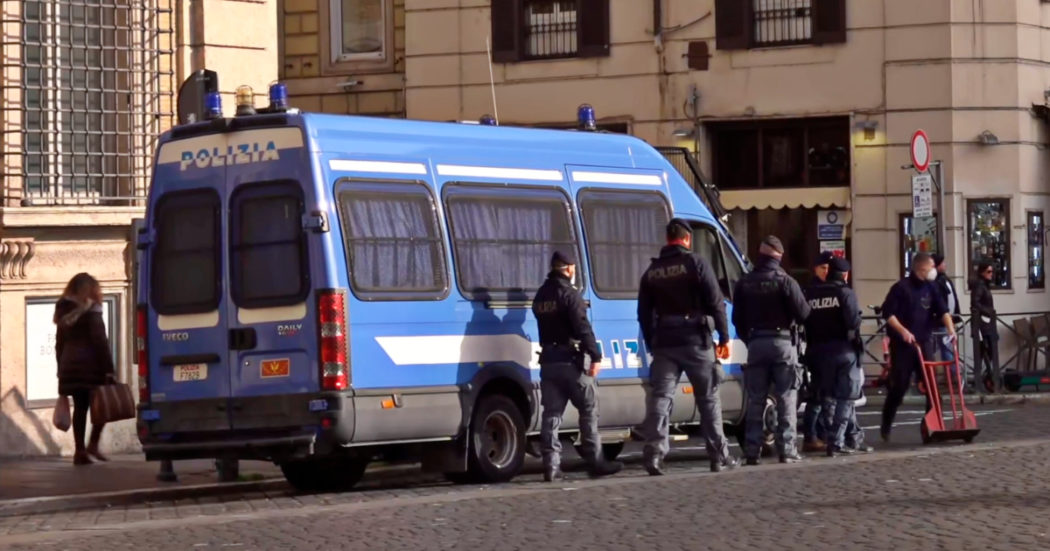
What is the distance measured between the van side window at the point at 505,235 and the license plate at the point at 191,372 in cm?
189

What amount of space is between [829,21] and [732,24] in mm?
1422

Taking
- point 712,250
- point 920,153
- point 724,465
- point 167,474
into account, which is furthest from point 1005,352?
point 167,474

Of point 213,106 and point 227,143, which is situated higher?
point 213,106

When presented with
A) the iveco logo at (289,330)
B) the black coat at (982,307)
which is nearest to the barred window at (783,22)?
the black coat at (982,307)

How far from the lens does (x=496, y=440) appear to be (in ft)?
53.1

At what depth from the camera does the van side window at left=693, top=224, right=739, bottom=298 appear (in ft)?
59.5

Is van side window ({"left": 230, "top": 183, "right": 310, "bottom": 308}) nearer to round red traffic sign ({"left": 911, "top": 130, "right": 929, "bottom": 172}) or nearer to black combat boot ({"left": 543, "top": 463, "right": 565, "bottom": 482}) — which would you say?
black combat boot ({"left": 543, "top": 463, "right": 565, "bottom": 482})

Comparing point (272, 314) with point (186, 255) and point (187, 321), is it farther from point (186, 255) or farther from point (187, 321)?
point (186, 255)

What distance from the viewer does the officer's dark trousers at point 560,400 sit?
1584cm

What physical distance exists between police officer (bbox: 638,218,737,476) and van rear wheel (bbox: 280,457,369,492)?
214 centimetres

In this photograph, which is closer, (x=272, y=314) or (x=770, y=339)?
(x=272, y=314)

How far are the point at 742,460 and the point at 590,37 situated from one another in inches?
652

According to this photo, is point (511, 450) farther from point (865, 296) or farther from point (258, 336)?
point (865, 296)

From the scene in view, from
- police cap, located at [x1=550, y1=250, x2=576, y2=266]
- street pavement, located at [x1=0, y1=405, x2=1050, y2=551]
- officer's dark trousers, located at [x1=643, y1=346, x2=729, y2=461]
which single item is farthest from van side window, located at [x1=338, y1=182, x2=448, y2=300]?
officer's dark trousers, located at [x1=643, y1=346, x2=729, y2=461]
